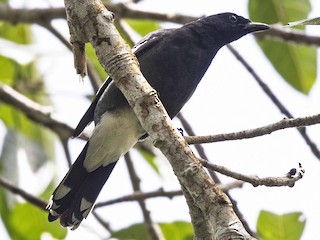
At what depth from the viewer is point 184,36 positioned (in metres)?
4.20

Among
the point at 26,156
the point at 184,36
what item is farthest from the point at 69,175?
the point at 26,156

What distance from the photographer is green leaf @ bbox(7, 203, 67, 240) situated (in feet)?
14.7

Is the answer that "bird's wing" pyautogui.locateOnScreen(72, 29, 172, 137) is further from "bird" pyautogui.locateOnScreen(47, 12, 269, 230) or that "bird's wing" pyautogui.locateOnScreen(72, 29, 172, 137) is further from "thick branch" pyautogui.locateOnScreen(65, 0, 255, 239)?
"thick branch" pyautogui.locateOnScreen(65, 0, 255, 239)

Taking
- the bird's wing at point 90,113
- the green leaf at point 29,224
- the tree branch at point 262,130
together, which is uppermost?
the bird's wing at point 90,113

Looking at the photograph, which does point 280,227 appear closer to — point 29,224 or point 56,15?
point 29,224

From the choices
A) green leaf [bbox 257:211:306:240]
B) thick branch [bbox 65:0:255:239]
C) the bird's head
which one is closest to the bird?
the bird's head

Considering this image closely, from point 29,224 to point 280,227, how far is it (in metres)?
1.66

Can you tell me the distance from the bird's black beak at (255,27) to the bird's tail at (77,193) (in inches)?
46.6

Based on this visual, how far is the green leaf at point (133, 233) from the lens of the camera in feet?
13.8

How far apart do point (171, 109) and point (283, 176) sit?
1343 mm

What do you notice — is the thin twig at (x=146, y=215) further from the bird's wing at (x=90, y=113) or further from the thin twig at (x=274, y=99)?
the thin twig at (x=274, y=99)

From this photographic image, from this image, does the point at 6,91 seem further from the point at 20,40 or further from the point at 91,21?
the point at 91,21

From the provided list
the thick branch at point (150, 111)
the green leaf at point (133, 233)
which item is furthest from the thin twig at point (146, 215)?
the thick branch at point (150, 111)

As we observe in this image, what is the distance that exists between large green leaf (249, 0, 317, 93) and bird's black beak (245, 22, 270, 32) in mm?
546
